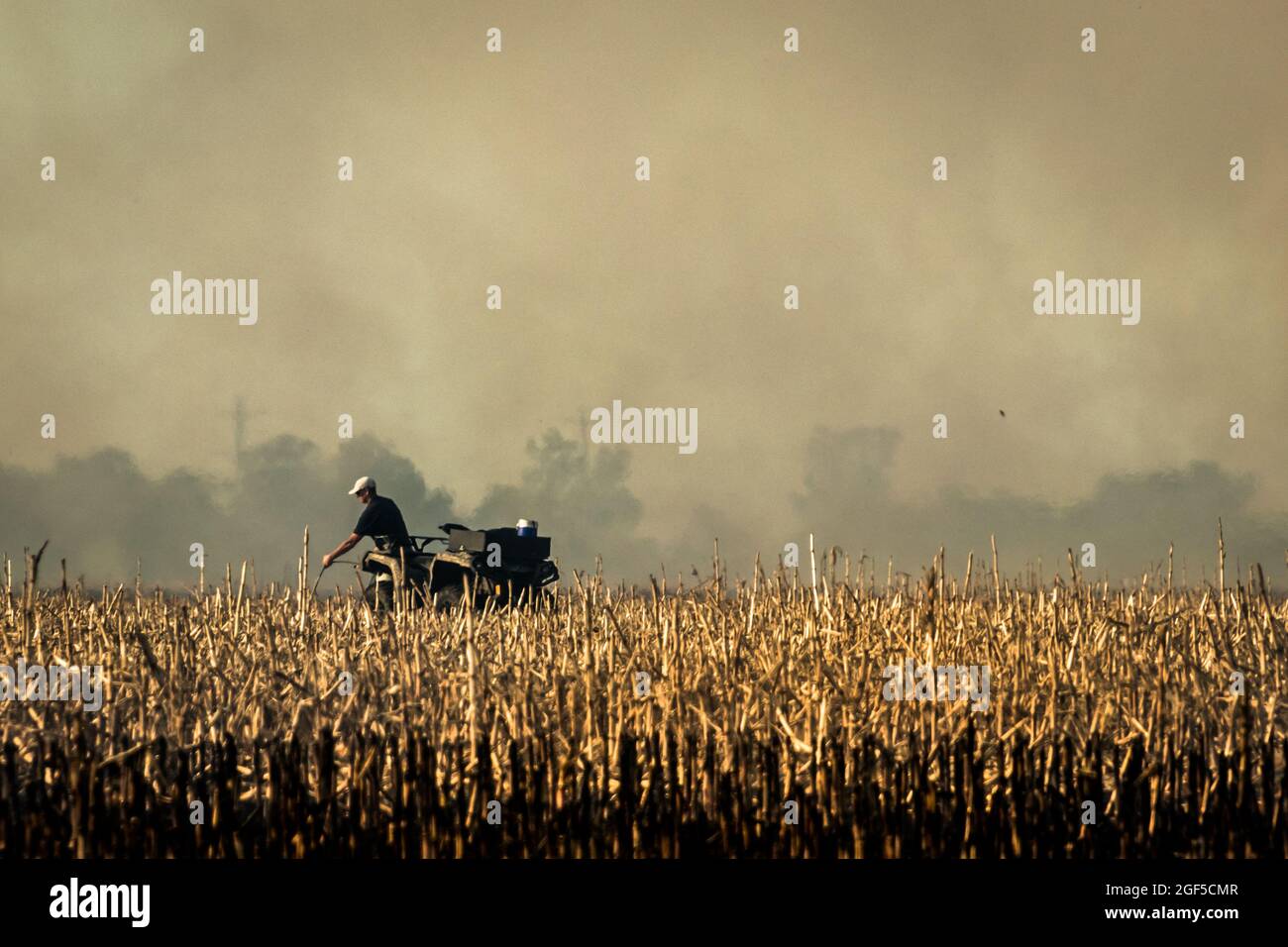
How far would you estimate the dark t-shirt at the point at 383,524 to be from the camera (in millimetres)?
17031

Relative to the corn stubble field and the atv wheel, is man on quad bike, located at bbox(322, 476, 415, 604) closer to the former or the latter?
the atv wheel

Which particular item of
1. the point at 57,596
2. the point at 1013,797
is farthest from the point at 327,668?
the point at 57,596

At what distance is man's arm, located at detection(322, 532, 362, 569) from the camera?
1669cm

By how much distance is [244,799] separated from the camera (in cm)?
668

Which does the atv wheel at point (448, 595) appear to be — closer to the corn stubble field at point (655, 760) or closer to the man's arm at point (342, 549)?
the man's arm at point (342, 549)

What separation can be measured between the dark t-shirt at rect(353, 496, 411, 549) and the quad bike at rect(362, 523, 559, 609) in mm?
107

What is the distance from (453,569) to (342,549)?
64.3 inches

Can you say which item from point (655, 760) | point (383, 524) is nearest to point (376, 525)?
point (383, 524)

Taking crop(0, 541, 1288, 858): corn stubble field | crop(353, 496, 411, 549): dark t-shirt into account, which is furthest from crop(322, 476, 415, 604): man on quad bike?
crop(0, 541, 1288, 858): corn stubble field

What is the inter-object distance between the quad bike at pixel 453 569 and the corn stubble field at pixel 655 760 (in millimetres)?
8085

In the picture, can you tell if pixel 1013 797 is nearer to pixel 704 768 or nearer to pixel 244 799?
pixel 704 768

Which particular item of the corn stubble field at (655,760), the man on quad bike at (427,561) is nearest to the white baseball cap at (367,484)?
the man on quad bike at (427,561)
